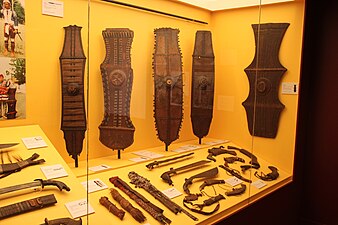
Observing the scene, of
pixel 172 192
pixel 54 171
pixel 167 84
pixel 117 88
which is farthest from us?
pixel 167 84

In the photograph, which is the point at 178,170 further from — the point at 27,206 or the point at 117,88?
the point at 27,206

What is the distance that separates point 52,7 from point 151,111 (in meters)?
1.09

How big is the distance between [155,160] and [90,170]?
1.91 ft

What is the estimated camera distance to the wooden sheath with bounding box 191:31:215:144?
2.98 m

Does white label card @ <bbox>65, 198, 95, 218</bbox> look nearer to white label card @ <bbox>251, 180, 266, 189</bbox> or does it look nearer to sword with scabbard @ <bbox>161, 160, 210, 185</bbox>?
sword with scabbard @ <bbox>161, 160, 210, 185</bbox>

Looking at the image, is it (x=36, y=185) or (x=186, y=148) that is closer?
(x=36, y=185)

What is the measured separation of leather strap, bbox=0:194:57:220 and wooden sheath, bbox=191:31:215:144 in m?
1.68

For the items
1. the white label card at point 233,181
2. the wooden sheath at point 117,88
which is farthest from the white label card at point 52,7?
the white label card at point 233,181

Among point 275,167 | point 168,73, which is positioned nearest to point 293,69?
point 275,167

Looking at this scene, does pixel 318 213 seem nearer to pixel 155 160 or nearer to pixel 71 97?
pixel 155 160

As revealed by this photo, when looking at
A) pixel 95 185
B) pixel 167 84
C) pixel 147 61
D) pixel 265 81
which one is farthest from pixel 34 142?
pixel 265 81

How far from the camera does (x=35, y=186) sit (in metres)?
1.65

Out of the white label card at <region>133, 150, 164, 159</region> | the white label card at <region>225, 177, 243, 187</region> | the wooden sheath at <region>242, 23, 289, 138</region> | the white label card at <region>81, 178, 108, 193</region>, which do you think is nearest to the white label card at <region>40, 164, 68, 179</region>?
the white label card at <region>81, 178, 108, 193</region>

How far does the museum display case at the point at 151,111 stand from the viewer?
6.08 ft
